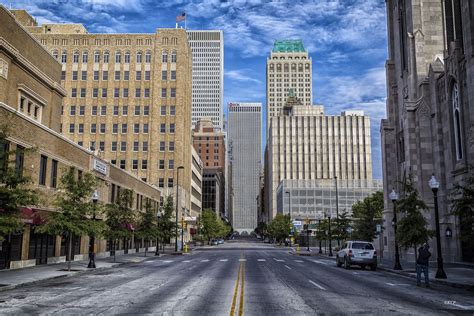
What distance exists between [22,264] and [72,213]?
204 inches

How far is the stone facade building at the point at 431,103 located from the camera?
34381mm

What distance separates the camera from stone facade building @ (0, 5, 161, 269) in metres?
28.2

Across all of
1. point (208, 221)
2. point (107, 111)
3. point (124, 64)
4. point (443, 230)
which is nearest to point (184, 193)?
point (208, 221)

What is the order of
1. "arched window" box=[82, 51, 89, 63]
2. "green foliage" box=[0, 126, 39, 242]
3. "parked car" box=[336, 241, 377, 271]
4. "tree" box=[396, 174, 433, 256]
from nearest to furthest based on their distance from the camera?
"green foliage" box=[0, 126, 39, 242] < "tree" box=[396, 174, 433, 256] < "parked car" box=[336, 241, 377, 271] < "arched window" box=[82, 51, 89, 63]

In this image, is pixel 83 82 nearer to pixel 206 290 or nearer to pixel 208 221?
pixel 208 221

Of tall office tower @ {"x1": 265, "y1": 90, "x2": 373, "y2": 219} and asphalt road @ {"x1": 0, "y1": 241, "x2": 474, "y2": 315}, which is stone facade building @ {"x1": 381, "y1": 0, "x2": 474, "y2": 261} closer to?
asphalt road @ {"x1": 0, "y1": 241, "x2": 474, "y2": 315}

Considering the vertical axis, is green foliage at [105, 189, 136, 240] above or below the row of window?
below

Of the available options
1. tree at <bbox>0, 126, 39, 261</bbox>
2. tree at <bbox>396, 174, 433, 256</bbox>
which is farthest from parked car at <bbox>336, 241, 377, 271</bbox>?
tree at <bbox>0, 126, 39, 261</bbox>

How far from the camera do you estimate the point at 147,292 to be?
55.6ft

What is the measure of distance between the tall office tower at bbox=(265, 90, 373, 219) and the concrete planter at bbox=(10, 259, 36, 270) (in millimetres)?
137296

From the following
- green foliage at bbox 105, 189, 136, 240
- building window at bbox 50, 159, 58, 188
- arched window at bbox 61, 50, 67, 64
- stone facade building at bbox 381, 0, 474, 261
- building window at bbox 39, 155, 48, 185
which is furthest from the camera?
arched window at bbox 61, 50, 67, 64

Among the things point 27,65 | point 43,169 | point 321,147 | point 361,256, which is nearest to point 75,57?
point 27,65

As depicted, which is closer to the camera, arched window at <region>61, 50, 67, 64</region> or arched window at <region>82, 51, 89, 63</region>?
arched window at <region>61, 50, 67, 64</region>

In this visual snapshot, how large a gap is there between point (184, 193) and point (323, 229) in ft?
122
